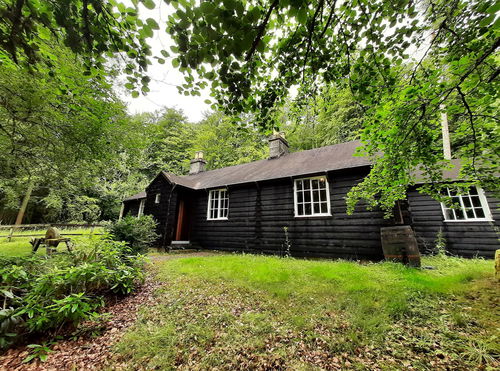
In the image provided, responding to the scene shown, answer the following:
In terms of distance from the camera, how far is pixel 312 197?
7.93m

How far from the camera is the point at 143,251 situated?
6457 mm

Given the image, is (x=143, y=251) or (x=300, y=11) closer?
(x=300, y=11)

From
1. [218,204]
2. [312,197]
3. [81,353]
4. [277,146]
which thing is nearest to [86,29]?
[81,353]

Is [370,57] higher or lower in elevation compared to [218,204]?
higher

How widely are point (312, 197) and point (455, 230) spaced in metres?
5.12

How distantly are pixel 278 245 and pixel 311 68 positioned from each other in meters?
7.03

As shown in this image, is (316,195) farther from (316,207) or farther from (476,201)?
Result: (476,201)

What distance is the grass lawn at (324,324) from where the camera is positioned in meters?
2.25

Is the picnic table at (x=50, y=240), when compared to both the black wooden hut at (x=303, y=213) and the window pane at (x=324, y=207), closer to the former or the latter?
the black wooden hut at (x=303, y=213)

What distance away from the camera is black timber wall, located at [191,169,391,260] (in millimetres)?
6777

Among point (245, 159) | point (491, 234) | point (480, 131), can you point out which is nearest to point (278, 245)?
point (480, 131)

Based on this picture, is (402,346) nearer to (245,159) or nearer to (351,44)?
(351,44)

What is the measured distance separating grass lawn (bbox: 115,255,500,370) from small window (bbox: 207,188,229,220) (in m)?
5.76

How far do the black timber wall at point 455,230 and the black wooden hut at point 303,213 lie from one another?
0.02 metres
